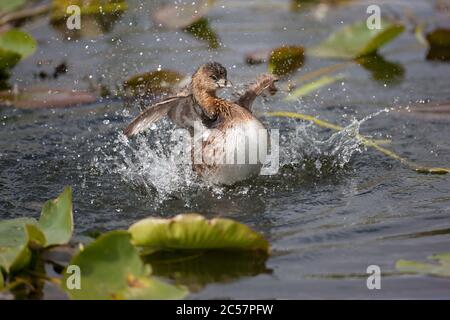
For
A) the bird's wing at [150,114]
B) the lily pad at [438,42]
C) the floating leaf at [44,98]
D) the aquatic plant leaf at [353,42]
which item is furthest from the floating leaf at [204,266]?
the lily pad at [438,42]

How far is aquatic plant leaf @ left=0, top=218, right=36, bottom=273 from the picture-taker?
427 cm

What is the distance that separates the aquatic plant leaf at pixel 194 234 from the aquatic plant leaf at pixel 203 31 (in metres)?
4.16

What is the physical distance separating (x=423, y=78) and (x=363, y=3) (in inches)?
72.1

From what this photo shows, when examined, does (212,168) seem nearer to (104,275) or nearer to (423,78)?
(104,275)

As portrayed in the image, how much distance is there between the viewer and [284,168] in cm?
604

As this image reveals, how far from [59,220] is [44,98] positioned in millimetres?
3093

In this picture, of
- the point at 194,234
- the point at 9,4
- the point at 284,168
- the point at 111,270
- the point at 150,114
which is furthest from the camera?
the point at 9,4

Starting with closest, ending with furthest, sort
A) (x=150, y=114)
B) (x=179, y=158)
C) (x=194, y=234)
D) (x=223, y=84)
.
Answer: (x=194, y=234) < (x=150, y=114) < (x=223, y=84) < (x=179, y=158)

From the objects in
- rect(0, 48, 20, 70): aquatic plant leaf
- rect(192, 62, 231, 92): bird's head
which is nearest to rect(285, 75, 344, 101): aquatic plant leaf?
rect(192, 62, 231, 92): bird's head

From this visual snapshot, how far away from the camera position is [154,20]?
8656mm

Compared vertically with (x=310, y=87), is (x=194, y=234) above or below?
below

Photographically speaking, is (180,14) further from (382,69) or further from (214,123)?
(214,123)

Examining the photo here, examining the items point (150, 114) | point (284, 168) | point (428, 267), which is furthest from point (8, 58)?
point (428, 267)
